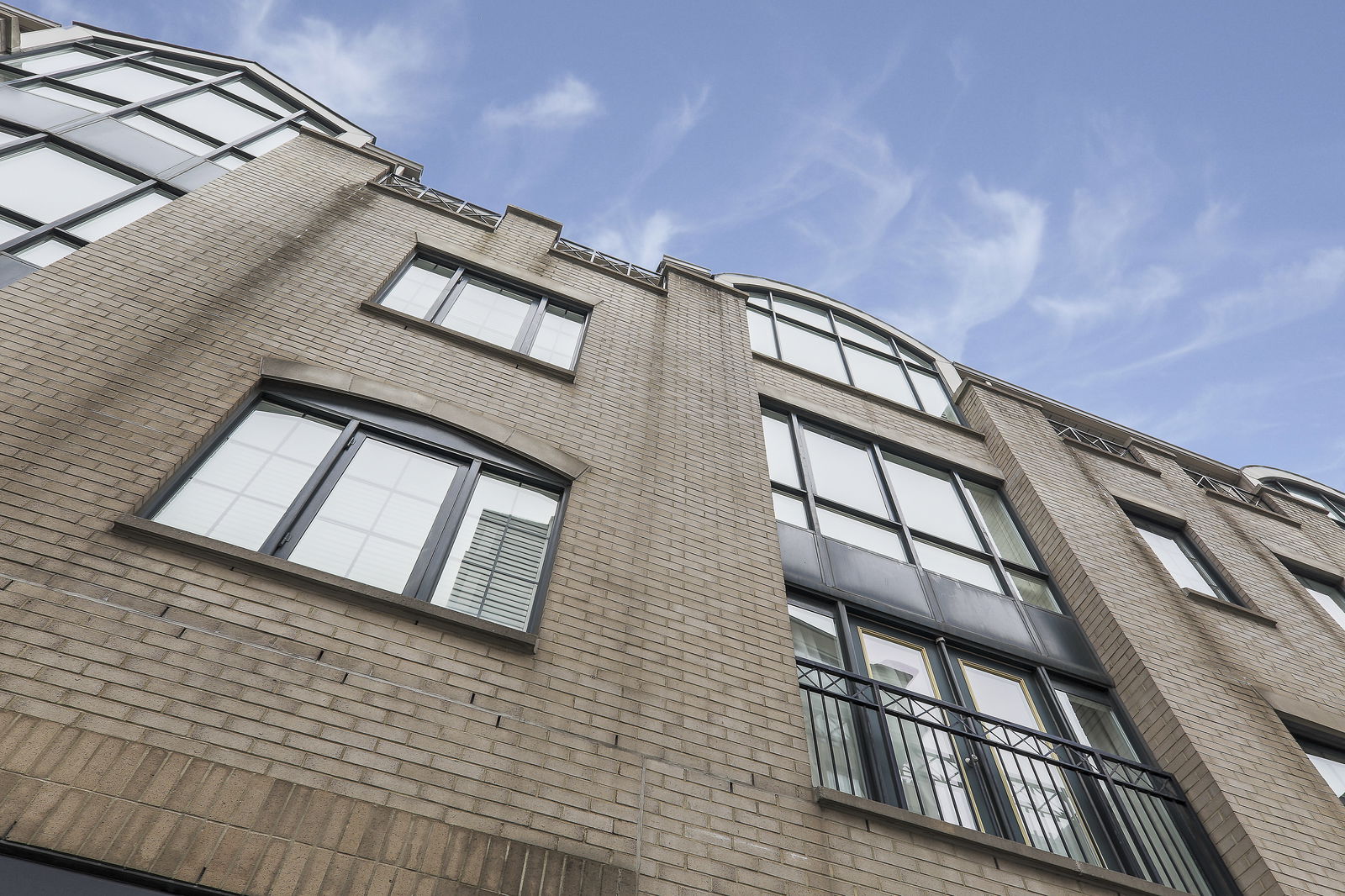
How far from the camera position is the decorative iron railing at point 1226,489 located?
42.3 ft

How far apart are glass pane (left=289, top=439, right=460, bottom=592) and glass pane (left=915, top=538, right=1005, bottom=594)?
5.44 metres

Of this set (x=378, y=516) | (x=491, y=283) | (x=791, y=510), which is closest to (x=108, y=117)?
(x=491, y=283)

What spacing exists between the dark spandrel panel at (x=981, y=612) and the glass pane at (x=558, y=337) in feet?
15.7

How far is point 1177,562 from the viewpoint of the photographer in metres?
10.5

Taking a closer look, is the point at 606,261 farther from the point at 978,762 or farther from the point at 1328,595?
the point at 1328,595

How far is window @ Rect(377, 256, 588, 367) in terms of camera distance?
8516 mm

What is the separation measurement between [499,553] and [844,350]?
340 inches

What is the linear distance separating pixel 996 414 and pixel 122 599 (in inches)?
437

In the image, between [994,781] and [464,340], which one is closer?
[994,781]

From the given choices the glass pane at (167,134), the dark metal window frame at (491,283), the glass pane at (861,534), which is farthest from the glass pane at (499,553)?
the glass pane at (167,134)

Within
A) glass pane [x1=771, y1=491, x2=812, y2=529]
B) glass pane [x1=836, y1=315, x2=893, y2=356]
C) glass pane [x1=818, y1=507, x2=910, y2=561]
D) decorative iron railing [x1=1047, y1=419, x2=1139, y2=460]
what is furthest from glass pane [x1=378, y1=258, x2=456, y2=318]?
decorative iron railing [x1=1047, y1=419, x2=1139, y2=460]

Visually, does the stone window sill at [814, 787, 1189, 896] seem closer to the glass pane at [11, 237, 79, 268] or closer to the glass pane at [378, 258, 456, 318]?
the glass pane at [378, 258, 456, 318]

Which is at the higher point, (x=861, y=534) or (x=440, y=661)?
(x=861, y=534)

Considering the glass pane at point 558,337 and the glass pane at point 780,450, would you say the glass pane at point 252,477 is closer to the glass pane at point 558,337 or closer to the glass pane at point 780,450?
the glass pane at point 558,337
